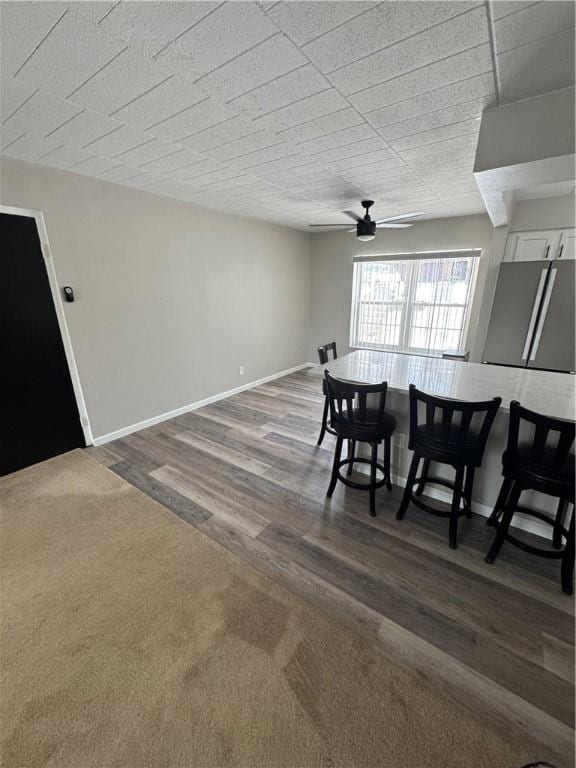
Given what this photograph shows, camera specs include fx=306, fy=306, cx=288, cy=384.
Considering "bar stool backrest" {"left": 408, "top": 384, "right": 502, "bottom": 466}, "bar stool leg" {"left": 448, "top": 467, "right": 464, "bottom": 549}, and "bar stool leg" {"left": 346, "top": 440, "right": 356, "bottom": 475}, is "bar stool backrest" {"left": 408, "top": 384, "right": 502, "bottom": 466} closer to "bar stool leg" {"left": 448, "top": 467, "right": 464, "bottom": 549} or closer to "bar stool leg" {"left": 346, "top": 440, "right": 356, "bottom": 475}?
"bar stool leg" {"left": 448, "top": 467, "right": 464, "bottom": 549}

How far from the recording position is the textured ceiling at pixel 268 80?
3.72 ft

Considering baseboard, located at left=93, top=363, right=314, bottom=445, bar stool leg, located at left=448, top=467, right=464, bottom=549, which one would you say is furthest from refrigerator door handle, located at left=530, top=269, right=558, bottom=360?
baseboard, located at left=93, top=363, right=314, bottom=445

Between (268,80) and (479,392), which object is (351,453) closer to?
(479,392)

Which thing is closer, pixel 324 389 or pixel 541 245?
pixel 324 389

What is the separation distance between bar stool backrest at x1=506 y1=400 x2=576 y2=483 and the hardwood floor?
2.28 feet

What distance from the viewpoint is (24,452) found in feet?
9.49

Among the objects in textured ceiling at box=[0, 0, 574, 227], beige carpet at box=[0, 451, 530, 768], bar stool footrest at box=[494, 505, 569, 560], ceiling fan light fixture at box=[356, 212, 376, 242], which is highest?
textured ceiling at box=[0, 0, 574, 227]

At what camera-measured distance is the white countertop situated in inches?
76.9

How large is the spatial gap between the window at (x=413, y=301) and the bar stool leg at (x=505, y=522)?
3512mm

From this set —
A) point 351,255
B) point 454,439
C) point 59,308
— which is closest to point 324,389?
point 454,439

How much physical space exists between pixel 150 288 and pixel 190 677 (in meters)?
3.40

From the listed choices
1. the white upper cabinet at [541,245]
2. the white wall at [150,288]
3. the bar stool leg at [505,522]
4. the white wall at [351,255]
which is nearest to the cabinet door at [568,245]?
the white upper cabinet at [541,245]

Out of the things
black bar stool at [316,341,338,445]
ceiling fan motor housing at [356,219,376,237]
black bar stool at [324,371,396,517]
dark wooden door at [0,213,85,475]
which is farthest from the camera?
ceiling fan motor housing at [356,219,376,237]

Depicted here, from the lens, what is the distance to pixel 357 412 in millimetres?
2348
